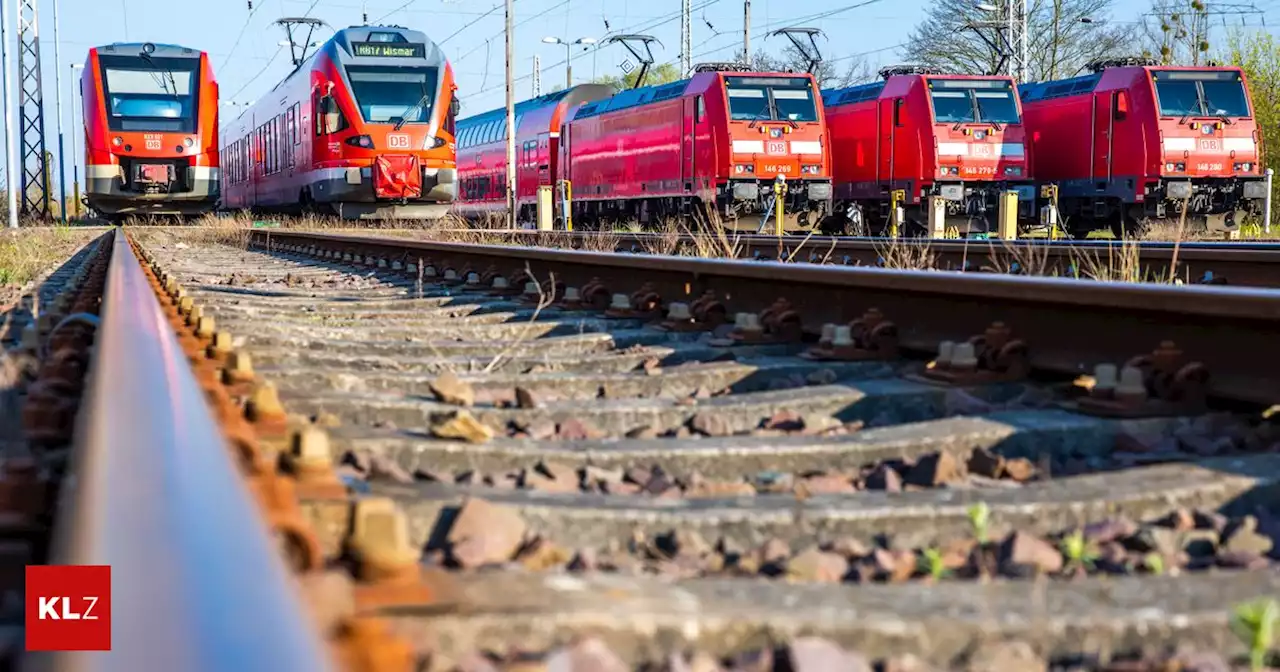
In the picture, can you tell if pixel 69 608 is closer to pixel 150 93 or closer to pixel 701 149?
pixel 701 149

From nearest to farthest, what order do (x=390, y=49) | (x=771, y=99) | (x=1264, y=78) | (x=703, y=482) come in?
(x=703, y=482) < (x=771, y=99) < (x=390, y=49) < (x=1264, y=78)

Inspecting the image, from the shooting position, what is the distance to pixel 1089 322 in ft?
12.8

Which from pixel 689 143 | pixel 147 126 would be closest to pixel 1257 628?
pixel 689 143

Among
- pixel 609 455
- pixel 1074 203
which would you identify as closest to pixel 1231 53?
pixel 1074 203

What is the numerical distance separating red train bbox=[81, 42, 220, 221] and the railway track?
63.0 feet

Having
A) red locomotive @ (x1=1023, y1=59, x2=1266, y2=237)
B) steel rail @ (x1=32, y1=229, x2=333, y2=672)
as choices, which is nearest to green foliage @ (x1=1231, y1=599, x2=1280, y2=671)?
steel rail @ (x1=32, y1=229, x2=333, y2=672)

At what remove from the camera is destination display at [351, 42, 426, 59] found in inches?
811

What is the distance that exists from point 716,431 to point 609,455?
1.86 ft

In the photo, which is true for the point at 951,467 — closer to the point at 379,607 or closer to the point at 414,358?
the point at 379,607

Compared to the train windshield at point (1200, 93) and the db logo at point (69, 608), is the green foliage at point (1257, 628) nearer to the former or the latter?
the db logo at point (69, 608)

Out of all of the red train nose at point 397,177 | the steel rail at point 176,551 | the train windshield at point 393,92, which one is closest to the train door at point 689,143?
the train windshield at point 393,92

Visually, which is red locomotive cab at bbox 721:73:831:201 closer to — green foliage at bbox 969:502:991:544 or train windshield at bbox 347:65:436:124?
train windshield at bbox 347:65:436:124

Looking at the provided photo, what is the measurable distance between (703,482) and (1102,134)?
Result: 66.7 ft

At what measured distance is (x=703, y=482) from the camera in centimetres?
261
